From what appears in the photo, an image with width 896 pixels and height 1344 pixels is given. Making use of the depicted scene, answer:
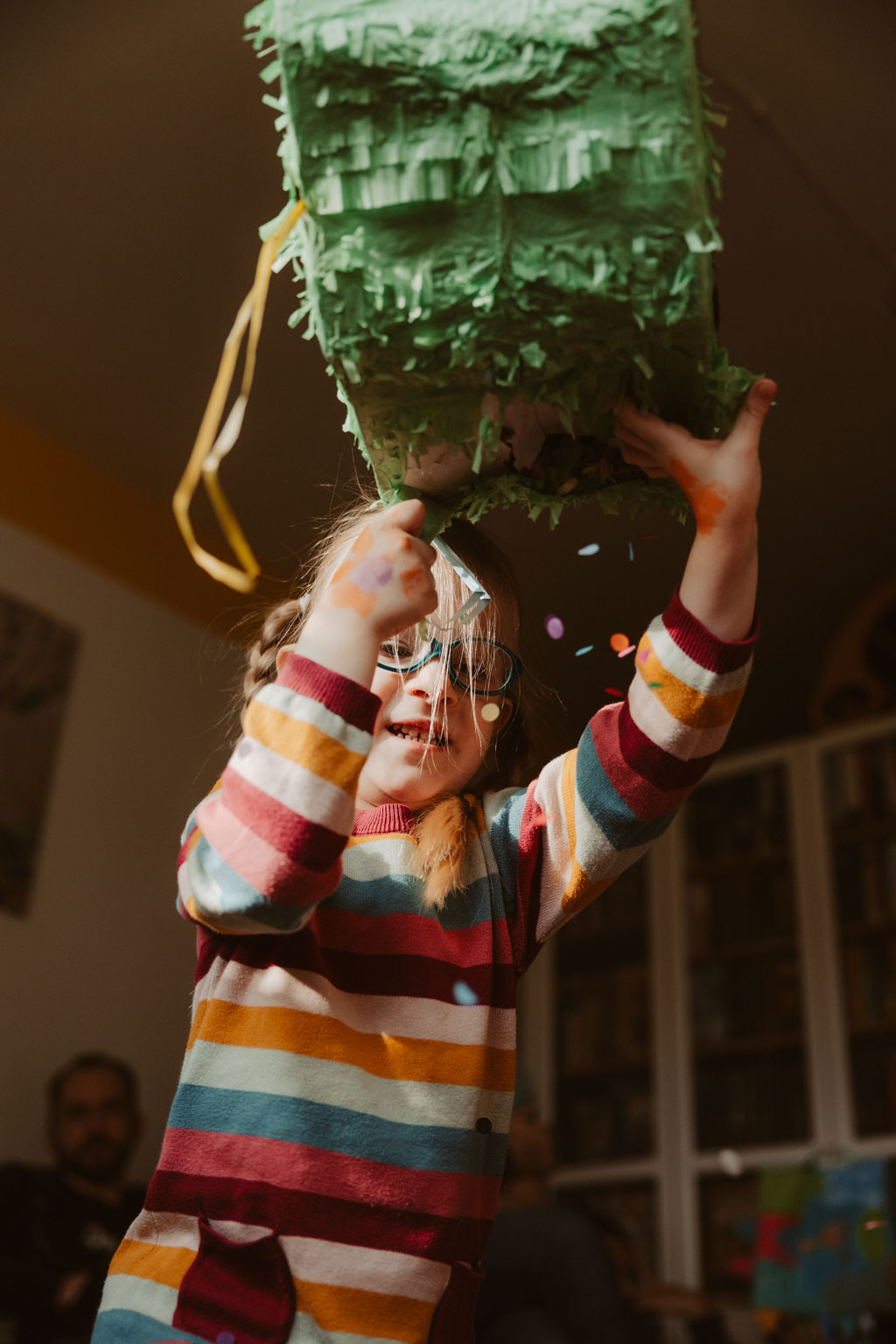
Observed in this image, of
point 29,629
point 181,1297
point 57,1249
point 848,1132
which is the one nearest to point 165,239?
point 29,629

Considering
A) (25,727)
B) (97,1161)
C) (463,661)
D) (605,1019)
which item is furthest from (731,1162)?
(463,661)

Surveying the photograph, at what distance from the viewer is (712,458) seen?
0.64 metres

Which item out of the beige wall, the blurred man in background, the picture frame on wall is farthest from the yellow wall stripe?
the blurred man in background

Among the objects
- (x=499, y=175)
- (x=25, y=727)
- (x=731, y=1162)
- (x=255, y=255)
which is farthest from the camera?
(x=731, y=1162)

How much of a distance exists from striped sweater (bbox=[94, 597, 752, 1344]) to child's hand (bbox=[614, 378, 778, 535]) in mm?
56

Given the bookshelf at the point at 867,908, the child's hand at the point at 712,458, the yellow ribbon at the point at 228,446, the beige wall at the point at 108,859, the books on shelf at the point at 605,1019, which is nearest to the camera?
the yellow ribbon at the point at 228,446

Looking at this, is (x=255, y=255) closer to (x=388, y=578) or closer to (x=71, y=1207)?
(x=388, y=578)

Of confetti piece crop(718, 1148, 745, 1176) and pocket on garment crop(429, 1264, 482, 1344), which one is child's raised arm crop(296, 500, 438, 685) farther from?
confetti piece crop(718, 1148, 745, 1176)

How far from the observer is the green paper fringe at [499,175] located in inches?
21.1

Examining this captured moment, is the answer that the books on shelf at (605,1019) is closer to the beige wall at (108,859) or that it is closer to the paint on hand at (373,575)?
the beige wall at (108,859)

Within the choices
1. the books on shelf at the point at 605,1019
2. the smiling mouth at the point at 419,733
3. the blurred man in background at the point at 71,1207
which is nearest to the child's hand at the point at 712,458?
the smiling mouth at the point at 419,733

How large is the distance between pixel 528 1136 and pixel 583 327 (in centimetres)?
202

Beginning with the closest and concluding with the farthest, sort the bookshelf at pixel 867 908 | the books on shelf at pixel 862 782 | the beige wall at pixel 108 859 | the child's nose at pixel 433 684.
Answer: the child's nose at pixel 433 684 < the beige wall at pixel 108 859 < the bookshelf at pixel 867 908 < the books on shelf at pixel 862 782

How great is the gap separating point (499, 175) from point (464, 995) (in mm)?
416
